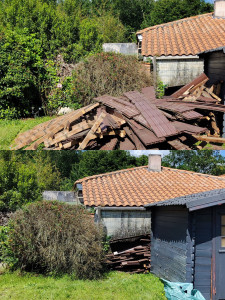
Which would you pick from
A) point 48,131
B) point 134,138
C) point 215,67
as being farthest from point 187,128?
point 215,67

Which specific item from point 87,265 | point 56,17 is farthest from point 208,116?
point 56,17

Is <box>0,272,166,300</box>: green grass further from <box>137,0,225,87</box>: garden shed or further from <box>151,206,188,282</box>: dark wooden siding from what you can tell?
<box>137,0,225,87</box>: garden shed

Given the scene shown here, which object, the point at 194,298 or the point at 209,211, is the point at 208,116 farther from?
the point at 194,298

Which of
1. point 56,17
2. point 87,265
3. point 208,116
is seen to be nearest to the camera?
point 87,265

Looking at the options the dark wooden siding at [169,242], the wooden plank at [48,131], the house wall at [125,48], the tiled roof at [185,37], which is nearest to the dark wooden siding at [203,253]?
the dark wooden siding at [169,242]

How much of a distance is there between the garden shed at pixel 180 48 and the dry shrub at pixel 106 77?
2452 mm

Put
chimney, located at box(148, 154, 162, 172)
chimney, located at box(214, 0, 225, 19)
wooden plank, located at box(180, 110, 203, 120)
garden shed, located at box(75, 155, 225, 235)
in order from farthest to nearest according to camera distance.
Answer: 1. chimney, located at box(214, 0, 225, 19)
2. chimney, located at box(148, 154, 162, 172)
3. garden shed, located at box(75, 155, 225, 235)
4. wooden plank, located at box(180, 110, 203, 120)

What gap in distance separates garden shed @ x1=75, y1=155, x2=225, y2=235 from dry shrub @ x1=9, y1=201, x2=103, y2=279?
2.34 meters

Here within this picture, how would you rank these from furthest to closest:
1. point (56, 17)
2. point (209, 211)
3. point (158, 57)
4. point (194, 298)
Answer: point (56, 17) < point (158, 57) < point (209, 211) < point (194, 298)

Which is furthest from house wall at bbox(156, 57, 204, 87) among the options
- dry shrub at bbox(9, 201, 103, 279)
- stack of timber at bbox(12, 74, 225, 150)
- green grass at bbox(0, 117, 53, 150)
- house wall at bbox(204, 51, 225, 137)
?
dry shrub at bbox(9, 201, 103, 279)

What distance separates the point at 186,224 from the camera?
779 centimetres

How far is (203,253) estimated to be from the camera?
297 inches

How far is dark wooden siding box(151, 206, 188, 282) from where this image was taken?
787 cm

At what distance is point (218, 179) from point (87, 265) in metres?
7.76
